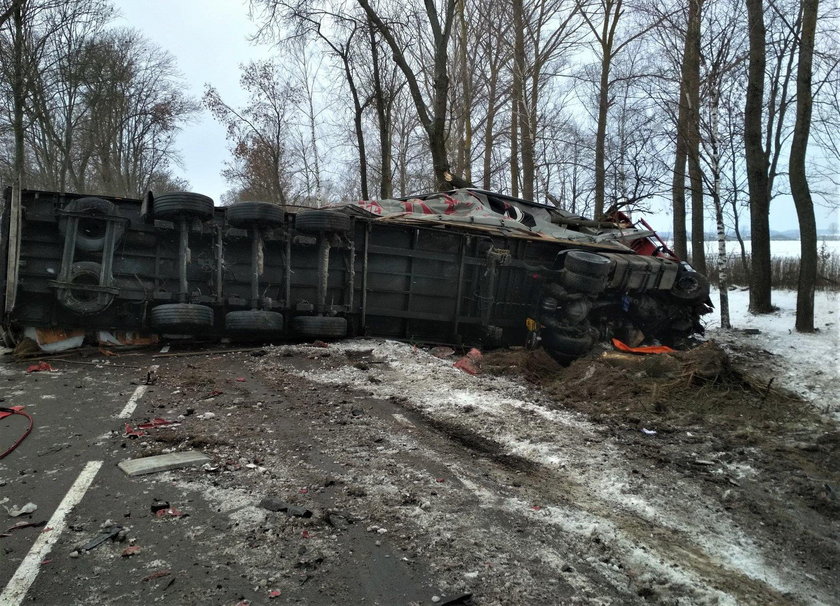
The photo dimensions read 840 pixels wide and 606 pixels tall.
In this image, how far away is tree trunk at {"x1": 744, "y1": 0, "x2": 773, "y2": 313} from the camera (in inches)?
460

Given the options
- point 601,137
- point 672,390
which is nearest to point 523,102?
point 601,137

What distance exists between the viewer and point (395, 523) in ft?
10.4

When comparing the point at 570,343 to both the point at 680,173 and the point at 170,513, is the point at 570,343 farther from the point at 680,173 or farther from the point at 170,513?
the point at 680,173

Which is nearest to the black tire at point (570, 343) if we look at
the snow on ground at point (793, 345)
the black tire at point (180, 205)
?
the snow on ground at point (793, 345)

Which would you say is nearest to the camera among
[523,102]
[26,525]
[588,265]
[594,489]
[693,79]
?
[26,525]

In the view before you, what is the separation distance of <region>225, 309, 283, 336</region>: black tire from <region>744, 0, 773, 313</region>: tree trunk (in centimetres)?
1029

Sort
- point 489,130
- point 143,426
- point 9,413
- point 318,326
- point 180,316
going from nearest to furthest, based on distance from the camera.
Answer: point 143,426, point 9,413, point 180,316, point 318,326, point 489,130

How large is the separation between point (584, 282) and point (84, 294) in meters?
6.87

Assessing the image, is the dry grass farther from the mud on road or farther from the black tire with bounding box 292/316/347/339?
the black tire with bounding box 292/316/347/339

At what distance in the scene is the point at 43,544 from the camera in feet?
9.37

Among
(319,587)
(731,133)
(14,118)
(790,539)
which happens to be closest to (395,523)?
(319,587)

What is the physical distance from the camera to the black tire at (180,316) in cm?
724

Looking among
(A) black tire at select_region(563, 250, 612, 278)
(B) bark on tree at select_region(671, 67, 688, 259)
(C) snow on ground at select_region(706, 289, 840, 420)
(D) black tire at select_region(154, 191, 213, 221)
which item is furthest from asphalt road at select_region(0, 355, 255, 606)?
(B) bark on tree at select_region(671, 67, 688, 259)

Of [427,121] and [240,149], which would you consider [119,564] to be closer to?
[427,121]
